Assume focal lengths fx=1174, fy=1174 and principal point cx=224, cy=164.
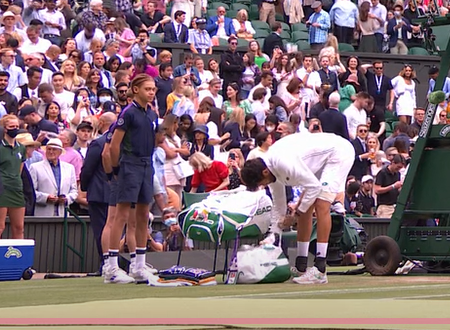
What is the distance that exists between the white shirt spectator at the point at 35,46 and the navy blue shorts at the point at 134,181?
357 inches

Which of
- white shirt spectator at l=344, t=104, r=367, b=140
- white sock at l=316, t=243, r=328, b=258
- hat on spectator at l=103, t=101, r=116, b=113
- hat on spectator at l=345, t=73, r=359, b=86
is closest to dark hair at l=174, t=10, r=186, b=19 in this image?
hat on spectator at l=345, t=73, r=359, b=86

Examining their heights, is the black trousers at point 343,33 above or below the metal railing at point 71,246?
above

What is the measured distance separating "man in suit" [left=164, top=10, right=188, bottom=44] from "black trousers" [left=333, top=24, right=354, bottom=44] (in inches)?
172

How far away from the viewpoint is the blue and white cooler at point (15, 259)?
12.9 m

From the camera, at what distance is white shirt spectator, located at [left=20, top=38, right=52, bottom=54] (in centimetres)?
1980

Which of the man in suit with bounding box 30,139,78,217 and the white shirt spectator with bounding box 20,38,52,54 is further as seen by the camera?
the white shirt spectator with bounding box 20,38,52,54

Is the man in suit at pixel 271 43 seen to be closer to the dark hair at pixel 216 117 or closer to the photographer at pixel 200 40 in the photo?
the photographer at pixel 200 40

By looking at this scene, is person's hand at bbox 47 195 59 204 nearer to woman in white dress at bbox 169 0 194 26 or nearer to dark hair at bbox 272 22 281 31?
woman in white dress at bbox 169 0 194 26

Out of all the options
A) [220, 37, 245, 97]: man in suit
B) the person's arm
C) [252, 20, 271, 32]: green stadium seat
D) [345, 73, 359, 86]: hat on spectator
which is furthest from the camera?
[252, 20, 271, 32]: green stadium seat

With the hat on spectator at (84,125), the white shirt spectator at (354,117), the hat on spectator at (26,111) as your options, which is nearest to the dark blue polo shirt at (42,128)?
the hat on spectator at (26,111)

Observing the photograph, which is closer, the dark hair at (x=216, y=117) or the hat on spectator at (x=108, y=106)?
the hat on spectator at (x=108, y=106)

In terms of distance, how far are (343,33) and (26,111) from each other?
1142 centimetres

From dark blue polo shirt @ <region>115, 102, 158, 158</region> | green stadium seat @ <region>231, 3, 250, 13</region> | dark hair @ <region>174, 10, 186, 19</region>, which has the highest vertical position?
green stadium seat @ <region>231, 3, 250, 13</region>

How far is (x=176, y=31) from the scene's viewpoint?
23438 millimetres
